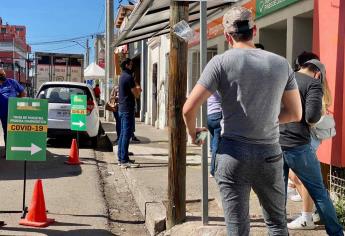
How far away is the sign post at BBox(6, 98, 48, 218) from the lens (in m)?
5.98

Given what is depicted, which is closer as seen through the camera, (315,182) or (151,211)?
(315,182)

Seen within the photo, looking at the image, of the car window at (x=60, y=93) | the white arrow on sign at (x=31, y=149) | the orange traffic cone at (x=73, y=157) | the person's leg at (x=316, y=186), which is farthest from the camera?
the car window at (x=60, y=93)

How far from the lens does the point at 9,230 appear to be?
5.55 metres

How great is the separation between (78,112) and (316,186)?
766 cm

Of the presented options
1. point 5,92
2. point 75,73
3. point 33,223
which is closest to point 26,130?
point 33,223

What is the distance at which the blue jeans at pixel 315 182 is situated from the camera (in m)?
4.29

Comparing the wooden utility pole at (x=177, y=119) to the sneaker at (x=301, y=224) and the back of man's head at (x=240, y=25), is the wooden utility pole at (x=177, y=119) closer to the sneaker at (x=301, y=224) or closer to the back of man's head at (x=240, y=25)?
the sneaker at (x=301, y=224)

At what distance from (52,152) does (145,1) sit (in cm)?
530

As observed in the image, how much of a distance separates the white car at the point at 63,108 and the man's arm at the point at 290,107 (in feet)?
31.1

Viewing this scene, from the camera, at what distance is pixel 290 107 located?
11.3 feet

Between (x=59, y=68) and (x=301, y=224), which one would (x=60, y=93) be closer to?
(x=301, y=224)

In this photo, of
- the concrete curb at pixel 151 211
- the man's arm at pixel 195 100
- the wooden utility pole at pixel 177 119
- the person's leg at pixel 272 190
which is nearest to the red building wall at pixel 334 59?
the wooden utility pole at pixel 177 119

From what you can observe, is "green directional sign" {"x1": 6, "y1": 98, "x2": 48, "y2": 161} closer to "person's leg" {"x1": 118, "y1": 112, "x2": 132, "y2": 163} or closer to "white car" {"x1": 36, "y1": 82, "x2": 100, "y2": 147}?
"person's leg" {"x1": 118, "y1": 112, "x2": 132, "y2": 163}

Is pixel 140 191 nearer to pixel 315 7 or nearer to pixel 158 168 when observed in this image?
pixel 158 168
